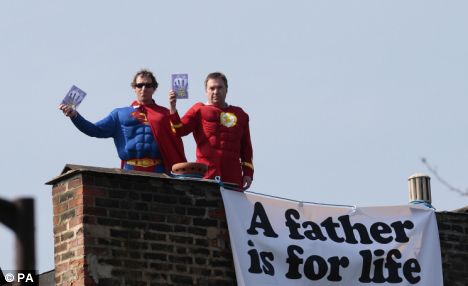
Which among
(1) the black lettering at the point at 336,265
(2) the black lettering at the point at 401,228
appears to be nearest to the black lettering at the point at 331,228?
(1) the black lettering at the point at 336,265

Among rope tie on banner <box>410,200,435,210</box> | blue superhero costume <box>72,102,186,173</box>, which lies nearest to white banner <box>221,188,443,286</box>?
rope tie on banner <box>410,200,435,210</box>

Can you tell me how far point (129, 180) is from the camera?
10867mm

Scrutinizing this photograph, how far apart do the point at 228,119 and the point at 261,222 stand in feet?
3.63

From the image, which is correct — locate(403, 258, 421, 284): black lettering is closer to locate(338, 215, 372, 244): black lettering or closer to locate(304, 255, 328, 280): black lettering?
locate(338, 215, 372, 244): black lettering

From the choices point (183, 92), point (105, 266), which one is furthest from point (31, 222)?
point (183, 92)

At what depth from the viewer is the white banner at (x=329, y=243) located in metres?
A: 11.4

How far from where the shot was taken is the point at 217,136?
38.4ft

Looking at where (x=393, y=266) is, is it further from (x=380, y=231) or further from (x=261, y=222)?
(x=261, y=222)

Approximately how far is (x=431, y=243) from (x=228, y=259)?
2.48m

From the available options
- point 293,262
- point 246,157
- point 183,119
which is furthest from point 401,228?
point 183,119

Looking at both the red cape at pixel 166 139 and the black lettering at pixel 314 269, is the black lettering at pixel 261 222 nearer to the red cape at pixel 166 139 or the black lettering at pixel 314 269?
the black lettering at pixel 314 269

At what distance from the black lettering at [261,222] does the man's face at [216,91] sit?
1.12m

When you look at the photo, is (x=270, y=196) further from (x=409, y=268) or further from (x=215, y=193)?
(x=409, y=268)

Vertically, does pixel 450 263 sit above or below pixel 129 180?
below
